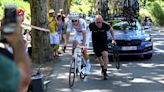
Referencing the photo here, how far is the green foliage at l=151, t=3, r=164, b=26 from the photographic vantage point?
58.7 meters

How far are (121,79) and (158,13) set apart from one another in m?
48.6

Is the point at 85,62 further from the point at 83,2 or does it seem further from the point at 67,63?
the point at 83,2

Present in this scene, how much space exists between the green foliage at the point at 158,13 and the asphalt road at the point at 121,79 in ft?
142

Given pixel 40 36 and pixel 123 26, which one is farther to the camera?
pixel 123 26

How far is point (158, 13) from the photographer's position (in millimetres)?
59375

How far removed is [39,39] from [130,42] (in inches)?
127

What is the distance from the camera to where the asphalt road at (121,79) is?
10375mm

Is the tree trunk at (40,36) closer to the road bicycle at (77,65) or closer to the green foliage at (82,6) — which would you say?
the road bicycle at (77,65)

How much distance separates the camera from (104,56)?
11875 millimetres

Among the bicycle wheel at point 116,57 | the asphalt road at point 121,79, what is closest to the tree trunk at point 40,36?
the asphalt road at point 121,79

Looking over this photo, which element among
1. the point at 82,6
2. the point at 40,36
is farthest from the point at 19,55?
the point at 82,6

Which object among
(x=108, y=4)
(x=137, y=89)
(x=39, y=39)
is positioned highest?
(x=108, y=4)

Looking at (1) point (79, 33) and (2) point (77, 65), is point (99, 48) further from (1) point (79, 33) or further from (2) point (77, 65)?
(2) point (77, 65)

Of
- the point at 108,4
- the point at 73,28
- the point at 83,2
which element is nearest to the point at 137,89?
the point at 73,28
